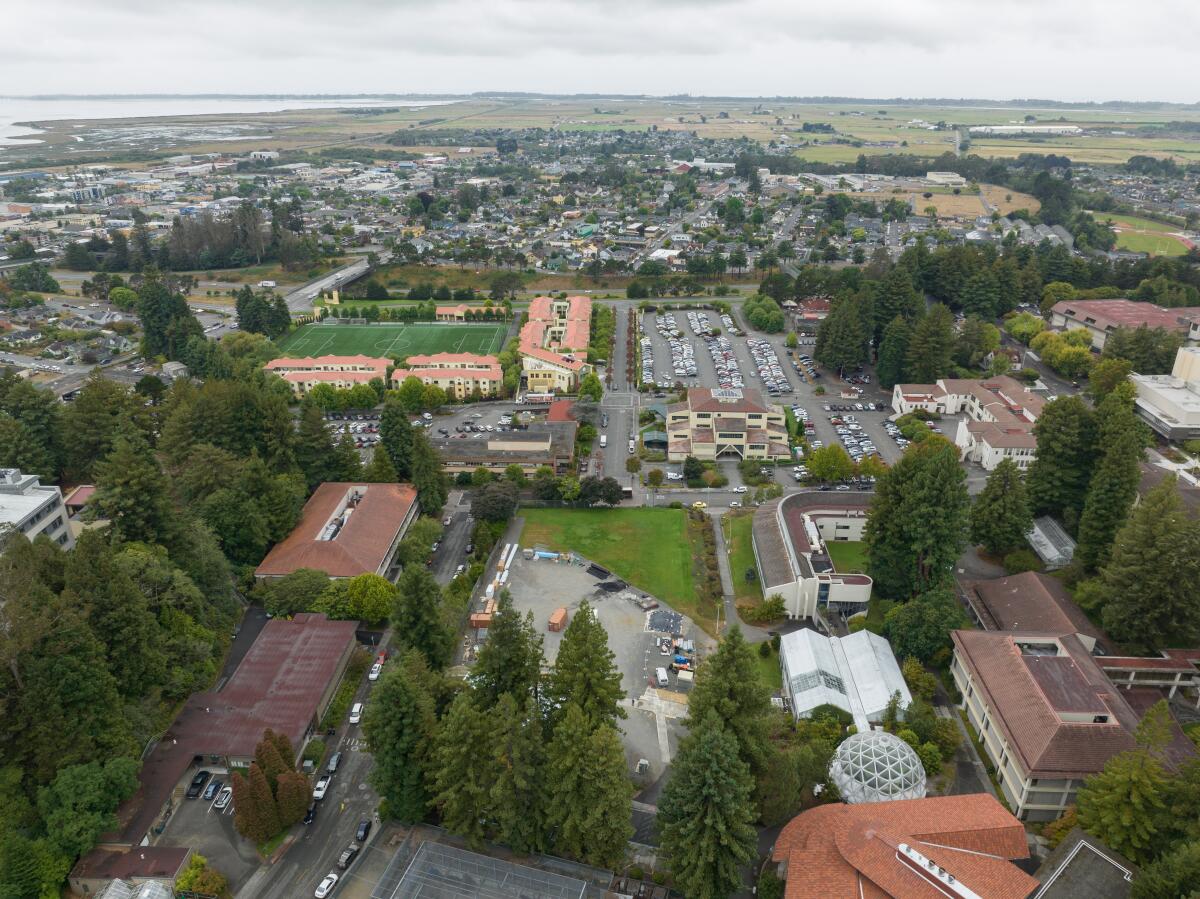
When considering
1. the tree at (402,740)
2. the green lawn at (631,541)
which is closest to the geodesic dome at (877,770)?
the green lawn at (631,541)

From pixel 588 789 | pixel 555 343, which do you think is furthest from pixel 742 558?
pixel 555 343

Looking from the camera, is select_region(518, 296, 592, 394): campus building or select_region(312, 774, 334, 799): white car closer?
select_region(312, 774, 334, 799): white car

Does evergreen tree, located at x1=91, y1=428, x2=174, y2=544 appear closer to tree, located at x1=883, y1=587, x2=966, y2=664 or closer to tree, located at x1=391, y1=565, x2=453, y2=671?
tree, located at x1=391, y1=565, x2=453, y2=671

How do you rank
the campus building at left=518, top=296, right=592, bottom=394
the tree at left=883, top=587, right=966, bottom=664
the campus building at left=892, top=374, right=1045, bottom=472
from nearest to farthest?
1. the tree at left=883, top=587, right=966, bottom=664
2. the campus building at left=892, top=374, right=1045, bottom=472
3. the campus building at left=518, top=296, right=592, bottom=394

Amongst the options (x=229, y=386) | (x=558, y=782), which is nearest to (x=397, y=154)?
(x=229, y=386)

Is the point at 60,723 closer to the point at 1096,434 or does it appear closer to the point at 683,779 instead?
the point at 683,779

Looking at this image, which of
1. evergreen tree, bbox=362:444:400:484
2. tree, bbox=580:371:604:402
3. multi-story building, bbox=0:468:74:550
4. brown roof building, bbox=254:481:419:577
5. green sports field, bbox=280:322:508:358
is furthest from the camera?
green sports field, bbox=280:322:508:358

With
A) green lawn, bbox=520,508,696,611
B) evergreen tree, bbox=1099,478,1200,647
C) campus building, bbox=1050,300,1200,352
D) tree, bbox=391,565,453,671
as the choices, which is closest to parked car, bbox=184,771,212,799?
tree, bbox=391,565,453,671
